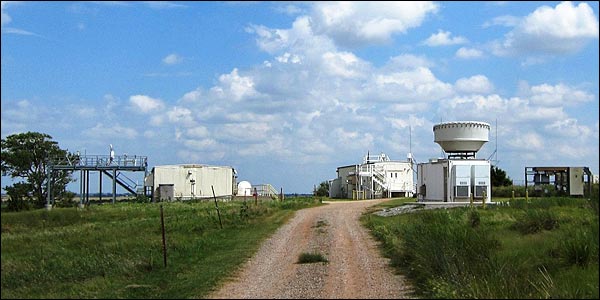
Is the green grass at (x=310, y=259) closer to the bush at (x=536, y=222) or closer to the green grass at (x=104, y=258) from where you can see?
the green grass at (x=104, y=258)

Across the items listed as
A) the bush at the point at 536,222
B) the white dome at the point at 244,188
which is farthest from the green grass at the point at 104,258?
the white dome at the point at 244,188

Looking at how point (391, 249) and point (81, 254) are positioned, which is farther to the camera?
point (391, 249)

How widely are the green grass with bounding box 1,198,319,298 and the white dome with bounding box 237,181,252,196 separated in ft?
153

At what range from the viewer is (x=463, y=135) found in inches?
1681

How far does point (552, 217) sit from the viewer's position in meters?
22.5

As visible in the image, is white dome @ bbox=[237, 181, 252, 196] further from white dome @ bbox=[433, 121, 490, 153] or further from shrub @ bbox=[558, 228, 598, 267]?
shrub @ bbox=[558, 228, 598, 267]

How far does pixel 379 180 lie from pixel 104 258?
5350 cm

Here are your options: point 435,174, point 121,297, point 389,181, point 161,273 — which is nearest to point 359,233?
point 161,273

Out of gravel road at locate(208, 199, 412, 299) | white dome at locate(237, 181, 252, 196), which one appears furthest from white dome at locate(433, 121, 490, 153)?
white dome at locate(237, 181, 252, 196)

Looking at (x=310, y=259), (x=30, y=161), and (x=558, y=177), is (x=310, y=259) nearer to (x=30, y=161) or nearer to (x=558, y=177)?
(x=30, y=161)

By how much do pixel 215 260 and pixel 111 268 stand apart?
3.85 metres

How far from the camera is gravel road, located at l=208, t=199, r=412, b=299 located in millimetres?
13495

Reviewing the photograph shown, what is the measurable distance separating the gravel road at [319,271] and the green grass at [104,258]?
678mm

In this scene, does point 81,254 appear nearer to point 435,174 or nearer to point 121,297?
point 121,297
